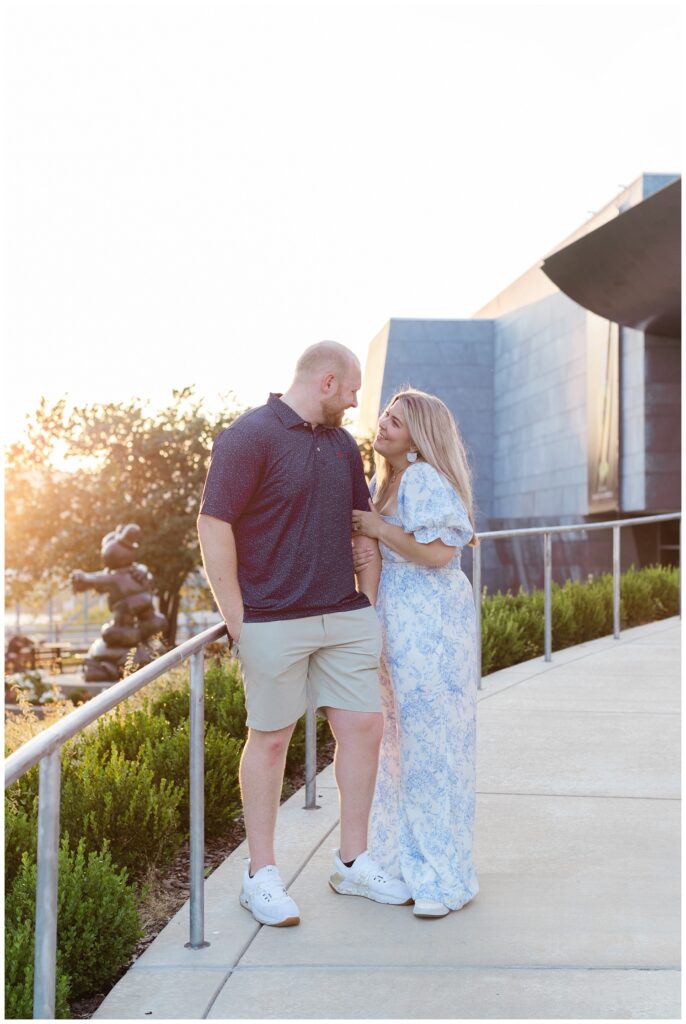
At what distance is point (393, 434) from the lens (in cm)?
398

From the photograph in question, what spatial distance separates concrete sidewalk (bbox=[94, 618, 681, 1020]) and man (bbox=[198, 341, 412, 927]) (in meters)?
0.30

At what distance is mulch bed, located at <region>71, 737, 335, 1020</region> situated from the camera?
11.1 feet

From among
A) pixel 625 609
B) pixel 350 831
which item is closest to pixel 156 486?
pixel 625 609

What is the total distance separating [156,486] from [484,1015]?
29.1 metres

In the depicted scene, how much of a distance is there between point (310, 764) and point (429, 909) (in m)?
1.52

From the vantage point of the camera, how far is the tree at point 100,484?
30.7 metres

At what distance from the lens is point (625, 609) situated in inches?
487

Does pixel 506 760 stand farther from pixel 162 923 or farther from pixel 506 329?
pixel 506 329

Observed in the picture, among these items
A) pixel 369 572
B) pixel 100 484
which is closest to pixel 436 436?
pixel 369 572

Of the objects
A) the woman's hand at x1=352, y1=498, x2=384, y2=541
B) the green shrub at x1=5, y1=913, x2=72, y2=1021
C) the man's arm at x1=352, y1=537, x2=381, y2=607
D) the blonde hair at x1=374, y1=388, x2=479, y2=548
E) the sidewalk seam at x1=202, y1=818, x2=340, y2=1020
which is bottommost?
the sidewalk seam at x1=202, y1=818, x2=340, y2=1020

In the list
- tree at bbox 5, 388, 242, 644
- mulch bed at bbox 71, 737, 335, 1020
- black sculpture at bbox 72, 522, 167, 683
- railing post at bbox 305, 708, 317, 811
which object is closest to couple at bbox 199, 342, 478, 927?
mulch bed at bbox 71, 737, 335, 1020

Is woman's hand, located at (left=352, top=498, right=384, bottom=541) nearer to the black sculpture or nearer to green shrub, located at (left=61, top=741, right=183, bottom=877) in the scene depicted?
green shrub, located at (left=61, top=741, right=183, bottom=877)

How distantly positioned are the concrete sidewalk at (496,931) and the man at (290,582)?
0.98 feet

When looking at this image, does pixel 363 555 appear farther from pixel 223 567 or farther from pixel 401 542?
pixel 223 567
